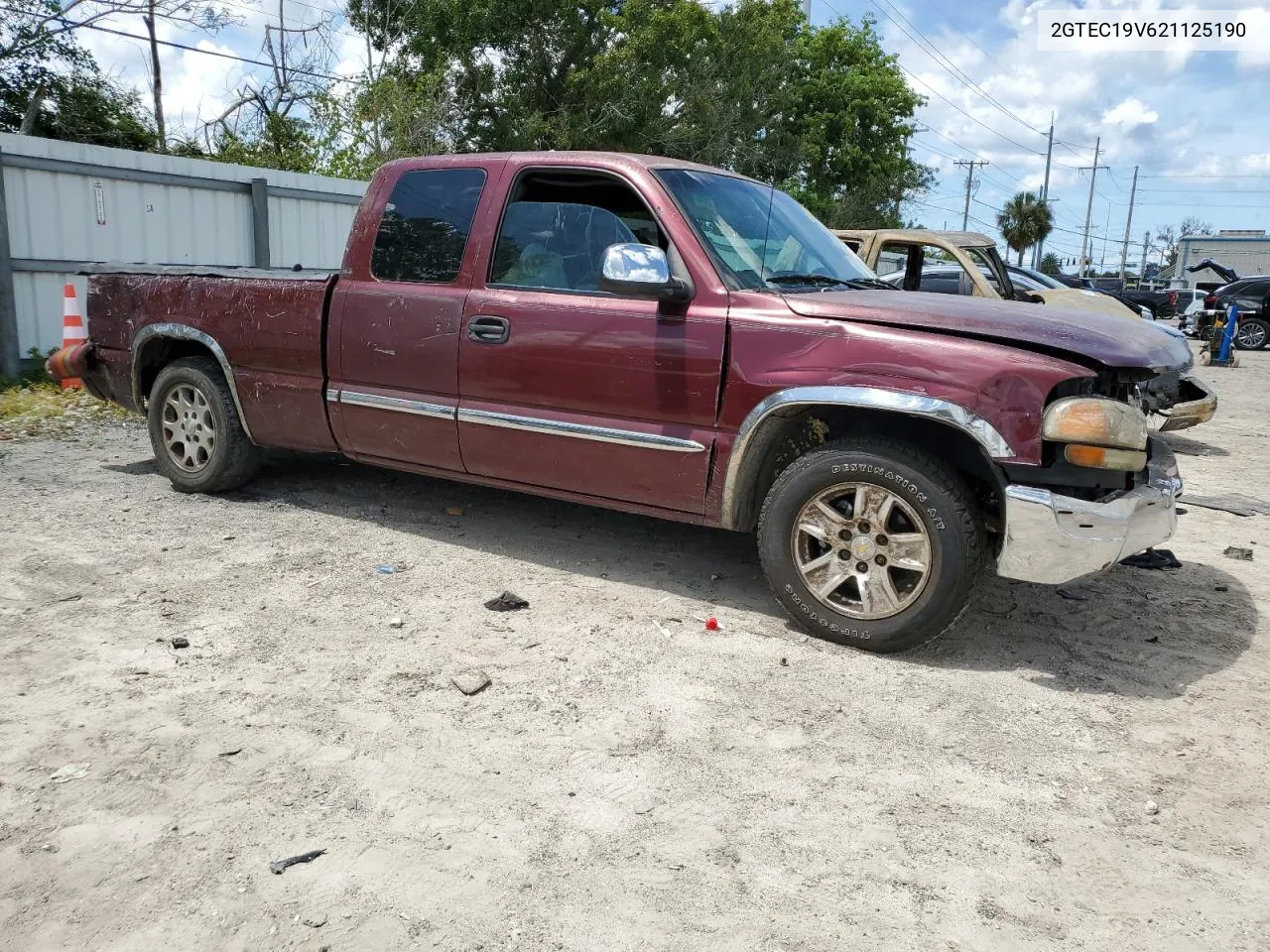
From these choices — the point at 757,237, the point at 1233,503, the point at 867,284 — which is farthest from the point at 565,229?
the point at 1233,503

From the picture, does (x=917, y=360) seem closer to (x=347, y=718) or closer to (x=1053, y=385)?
(x=1053, y=385)

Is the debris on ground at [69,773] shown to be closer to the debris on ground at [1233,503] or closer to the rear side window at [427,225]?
the rear side window at [427,225]

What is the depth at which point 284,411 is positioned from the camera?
17.6ft

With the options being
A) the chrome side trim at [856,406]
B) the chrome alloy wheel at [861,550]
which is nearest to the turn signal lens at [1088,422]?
the chrome side trim at [856,406]

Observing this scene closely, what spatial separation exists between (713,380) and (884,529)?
907 mm

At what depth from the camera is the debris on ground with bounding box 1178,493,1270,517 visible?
21.1 ft

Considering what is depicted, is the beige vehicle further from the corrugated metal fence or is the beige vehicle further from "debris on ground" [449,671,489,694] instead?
"debris on ground" [449,671,489,694]

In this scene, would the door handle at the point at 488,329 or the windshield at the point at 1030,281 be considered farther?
the windshield at the point at 1030,281

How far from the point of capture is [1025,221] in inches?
2552

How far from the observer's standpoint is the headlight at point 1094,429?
339 cm

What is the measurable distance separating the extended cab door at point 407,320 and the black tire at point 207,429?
88 centimetres

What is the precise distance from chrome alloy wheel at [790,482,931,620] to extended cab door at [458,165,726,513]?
53 centimetres

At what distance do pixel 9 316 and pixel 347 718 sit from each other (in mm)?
7699

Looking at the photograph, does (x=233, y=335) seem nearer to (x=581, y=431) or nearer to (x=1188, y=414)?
(x=581, y=431)
